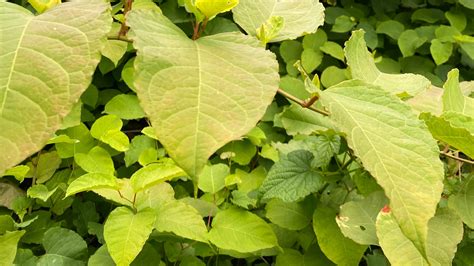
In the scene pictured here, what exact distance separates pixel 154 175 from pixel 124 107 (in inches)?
22.9

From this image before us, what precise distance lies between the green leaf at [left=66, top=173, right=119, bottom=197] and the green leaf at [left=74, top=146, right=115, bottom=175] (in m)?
0.33

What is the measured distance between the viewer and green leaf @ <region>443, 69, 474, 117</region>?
89 cm

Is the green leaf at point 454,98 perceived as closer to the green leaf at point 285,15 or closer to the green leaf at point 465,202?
the green leaf at point 465,202

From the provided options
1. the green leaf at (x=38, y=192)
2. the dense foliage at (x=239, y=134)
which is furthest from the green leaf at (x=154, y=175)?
the green leaf at (x=38, y=192)

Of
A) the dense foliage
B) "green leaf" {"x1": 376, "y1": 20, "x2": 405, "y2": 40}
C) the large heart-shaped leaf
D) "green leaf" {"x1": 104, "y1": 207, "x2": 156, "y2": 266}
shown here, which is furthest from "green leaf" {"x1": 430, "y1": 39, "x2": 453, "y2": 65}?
the large heart-shaped leaf

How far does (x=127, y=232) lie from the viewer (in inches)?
39.7

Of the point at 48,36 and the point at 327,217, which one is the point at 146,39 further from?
the point at 327,217

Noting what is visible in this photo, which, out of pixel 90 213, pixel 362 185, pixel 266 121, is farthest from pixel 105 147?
pixel 362 185

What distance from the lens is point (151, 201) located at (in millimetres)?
1140

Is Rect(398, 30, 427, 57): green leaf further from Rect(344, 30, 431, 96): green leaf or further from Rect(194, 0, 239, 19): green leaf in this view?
Rect(194, 0, 239, 19): green leaf

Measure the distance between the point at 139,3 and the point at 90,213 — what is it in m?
0.57

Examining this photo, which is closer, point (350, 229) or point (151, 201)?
point (350, 229)

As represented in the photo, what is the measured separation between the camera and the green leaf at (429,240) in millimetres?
851

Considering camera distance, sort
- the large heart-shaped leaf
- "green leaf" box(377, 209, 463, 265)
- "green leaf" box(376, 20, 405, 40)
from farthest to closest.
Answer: "green leaf" box(376, 20, 405, 40) < "green leaf" box(377, 209, 463, 265) < the large heart-shaped leaf
